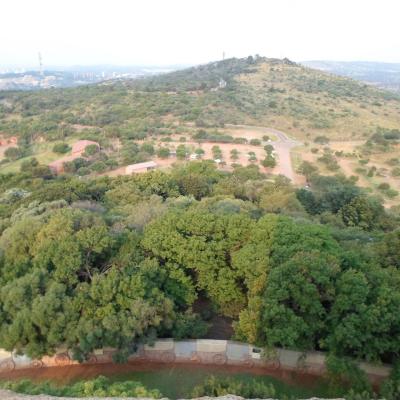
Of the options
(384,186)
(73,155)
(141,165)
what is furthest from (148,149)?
(384,186)

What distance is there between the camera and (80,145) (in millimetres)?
46125

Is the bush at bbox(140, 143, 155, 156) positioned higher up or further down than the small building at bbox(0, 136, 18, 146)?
higher up

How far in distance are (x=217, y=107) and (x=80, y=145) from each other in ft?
84.5

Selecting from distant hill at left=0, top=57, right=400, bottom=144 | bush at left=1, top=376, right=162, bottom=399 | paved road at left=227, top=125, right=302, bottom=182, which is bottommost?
paved road at left=227, top=125, right=302, bottom=182

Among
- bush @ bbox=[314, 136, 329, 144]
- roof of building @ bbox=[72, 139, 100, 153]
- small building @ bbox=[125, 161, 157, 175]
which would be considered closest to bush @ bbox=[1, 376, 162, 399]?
small building @ bbox=[125, 161, 157, 175]

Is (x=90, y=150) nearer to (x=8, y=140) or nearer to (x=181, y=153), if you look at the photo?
(x=181, y=153)

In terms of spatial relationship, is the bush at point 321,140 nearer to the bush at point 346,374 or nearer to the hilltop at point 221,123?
the hilltop at point 221,123

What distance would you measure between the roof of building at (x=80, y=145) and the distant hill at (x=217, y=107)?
3953 mm

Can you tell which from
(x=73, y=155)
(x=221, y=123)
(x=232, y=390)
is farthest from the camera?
(x=221, y=123)

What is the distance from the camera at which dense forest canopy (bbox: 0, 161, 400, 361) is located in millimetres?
12008

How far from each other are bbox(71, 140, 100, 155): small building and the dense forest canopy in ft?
89.9

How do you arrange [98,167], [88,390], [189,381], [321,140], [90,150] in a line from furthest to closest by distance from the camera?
[321,140] < [90,150] < [98,167] < [189,381] < [88,390]

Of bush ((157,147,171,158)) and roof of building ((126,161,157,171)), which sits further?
bush ((157,147,171,158))

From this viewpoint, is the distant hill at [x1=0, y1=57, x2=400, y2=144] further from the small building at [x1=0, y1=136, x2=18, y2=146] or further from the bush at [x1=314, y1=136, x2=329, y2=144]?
the bush at [x1=314, y1=136, x2=329, y2=144]
